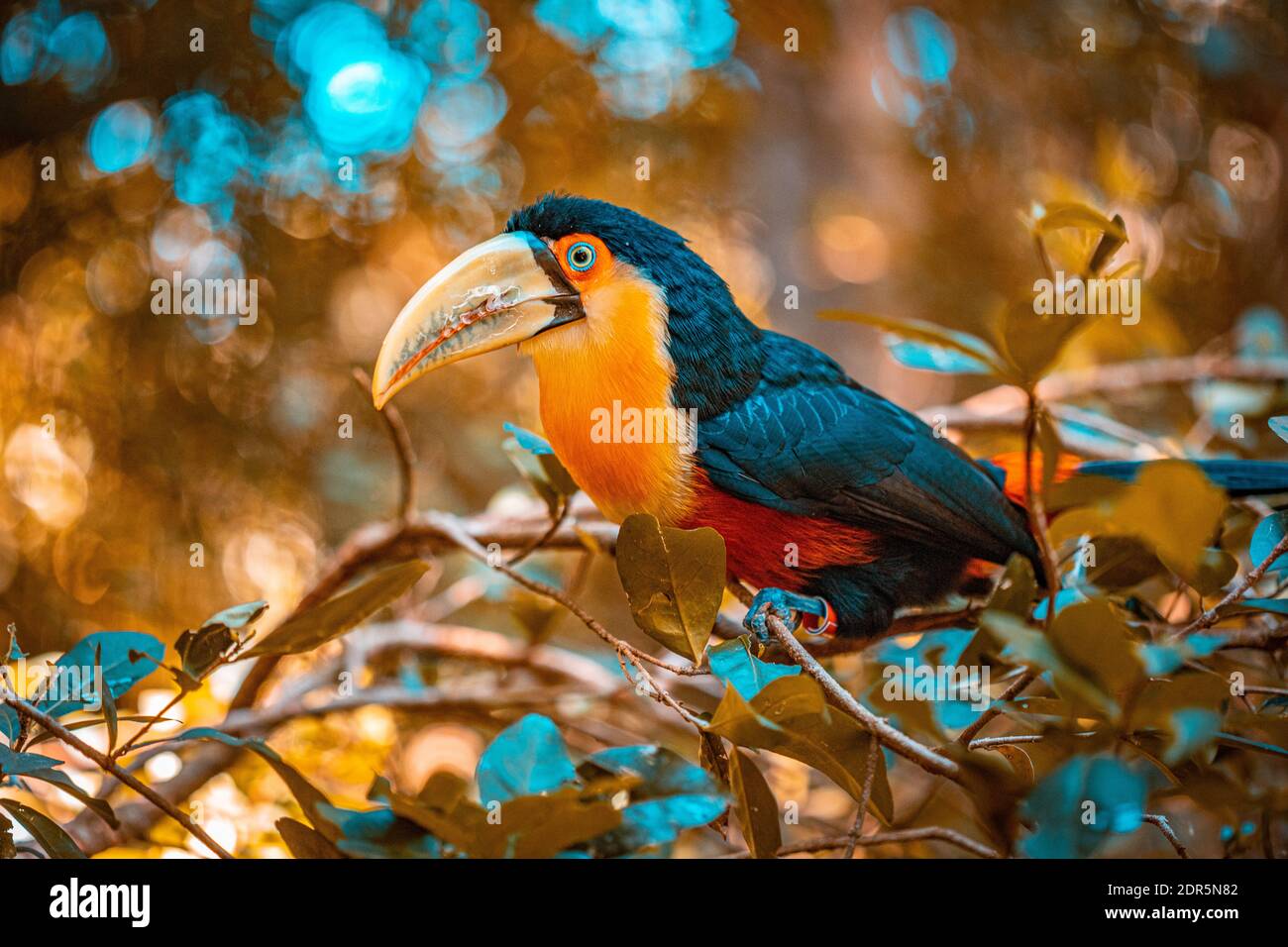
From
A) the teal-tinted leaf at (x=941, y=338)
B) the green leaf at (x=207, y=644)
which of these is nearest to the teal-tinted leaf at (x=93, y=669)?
the green leaf at (x=207, y=644)

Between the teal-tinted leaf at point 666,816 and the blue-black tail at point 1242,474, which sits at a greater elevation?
the blue-black tail at point 1242,474

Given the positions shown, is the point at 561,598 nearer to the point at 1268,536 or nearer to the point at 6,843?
the point at 6,843

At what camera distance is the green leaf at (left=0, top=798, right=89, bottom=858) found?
1016 mm

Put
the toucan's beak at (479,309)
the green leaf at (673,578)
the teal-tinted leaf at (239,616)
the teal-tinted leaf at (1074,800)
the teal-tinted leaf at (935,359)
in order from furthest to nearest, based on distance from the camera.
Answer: the teal-tinted leaf at (935,359)
the toucan's beak at (479,309)
the teal-tinted leaf at (239,616)
the green leaf at (673,578)
the teal-tinted leaf at (1074,800)

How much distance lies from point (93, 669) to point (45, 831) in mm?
176

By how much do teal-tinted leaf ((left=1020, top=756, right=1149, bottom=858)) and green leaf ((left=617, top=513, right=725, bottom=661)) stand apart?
1.13ft

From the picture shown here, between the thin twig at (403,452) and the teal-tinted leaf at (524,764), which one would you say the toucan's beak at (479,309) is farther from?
the teal-tinted leaf at (524,764)

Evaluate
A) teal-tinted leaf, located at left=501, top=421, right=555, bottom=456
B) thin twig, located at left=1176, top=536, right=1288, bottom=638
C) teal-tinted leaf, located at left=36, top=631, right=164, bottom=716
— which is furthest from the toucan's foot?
teal-tinted leaf, located at left=36, top=631, right=164, bottom=716

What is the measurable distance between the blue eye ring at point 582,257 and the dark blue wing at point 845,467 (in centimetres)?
26

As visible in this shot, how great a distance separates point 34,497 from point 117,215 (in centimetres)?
64

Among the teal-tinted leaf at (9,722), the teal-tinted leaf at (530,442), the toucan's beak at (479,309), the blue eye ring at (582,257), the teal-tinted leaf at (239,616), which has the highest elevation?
the blue eye ring at (582,257)

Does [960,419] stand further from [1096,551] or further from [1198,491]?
[1198,491]

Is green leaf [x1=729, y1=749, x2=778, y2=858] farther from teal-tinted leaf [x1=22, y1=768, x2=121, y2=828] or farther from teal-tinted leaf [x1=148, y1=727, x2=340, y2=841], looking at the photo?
teal-tinted leaf [x1=22, y1=768, x2=121, y2=828]

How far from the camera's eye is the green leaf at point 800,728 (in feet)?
2.83
